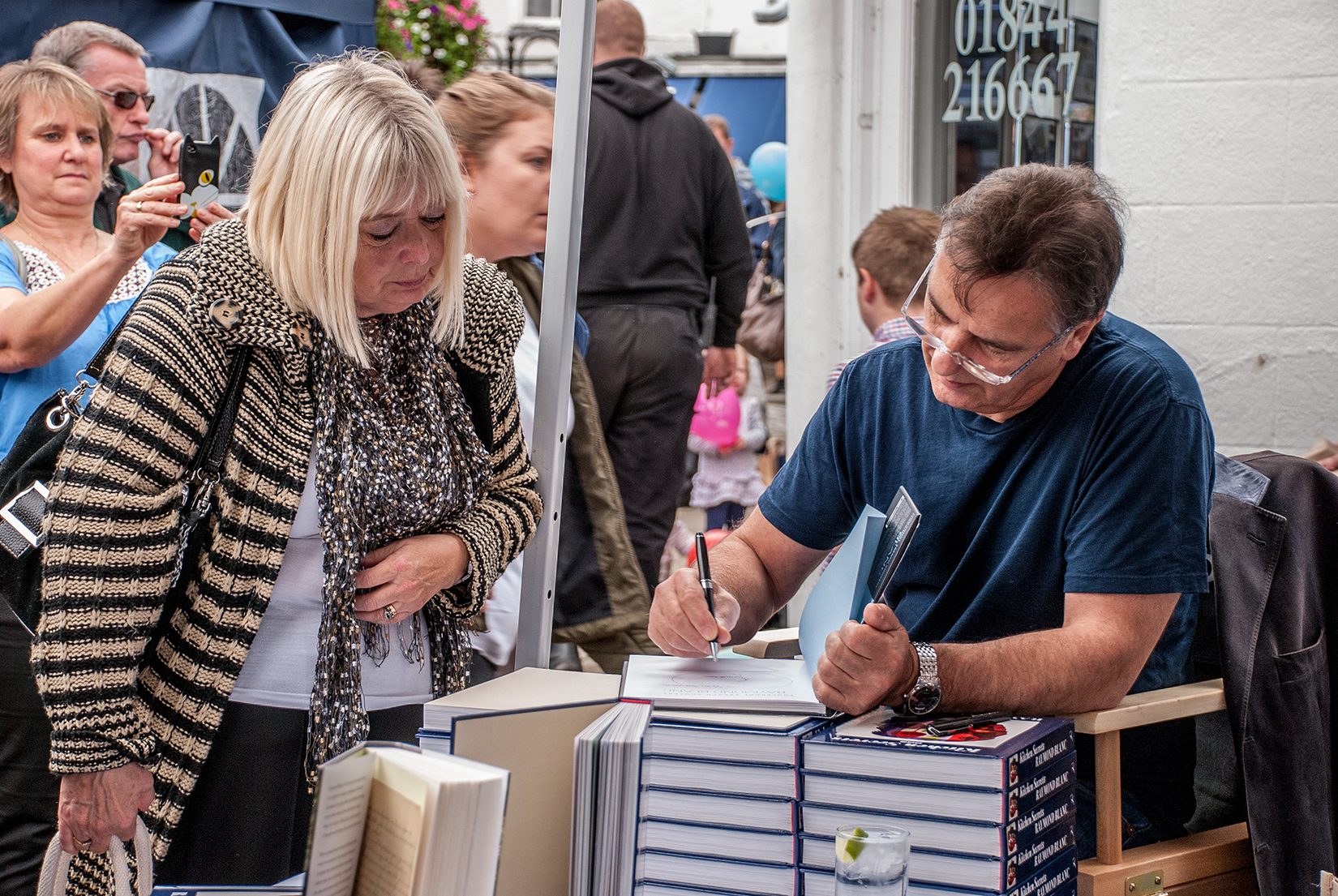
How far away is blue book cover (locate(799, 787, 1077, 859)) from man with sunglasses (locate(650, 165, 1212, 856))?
0.83ft

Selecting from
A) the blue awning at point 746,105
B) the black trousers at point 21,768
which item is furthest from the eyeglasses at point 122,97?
the blue awning at point 746,105

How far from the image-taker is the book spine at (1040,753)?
3.86 ft

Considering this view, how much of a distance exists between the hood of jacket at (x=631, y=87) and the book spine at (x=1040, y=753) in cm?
297

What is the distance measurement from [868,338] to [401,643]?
280cm

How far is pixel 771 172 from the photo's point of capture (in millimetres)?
7848

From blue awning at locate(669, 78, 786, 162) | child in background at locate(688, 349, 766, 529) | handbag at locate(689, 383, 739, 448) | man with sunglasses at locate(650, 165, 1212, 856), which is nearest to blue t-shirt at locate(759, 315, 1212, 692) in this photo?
man with sunglasses at locate(650, 165, 1212, 856)

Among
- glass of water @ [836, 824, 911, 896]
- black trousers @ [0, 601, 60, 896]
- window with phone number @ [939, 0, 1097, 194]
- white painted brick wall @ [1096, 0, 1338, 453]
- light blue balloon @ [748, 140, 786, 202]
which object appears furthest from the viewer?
light blue balloon @ [748, 140, 786, 202]

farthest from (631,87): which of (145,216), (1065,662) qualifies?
(1065,662)

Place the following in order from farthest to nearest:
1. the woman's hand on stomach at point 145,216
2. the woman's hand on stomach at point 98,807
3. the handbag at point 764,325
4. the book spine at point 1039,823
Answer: the handbag at point 764,325
the woman's hand on stomach at point 145,216
the woman's hand on stomach at point 98,807
the book spine at point 1039,823

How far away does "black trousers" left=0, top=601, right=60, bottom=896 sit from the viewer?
82.2 inches

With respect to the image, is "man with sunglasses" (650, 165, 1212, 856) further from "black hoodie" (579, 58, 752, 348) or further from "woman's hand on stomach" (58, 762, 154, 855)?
"black hoodie" (579, 58, 752, 348)

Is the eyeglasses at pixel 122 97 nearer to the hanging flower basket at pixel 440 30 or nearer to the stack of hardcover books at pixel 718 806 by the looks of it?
the stack of hardcover books at pixel 718 806

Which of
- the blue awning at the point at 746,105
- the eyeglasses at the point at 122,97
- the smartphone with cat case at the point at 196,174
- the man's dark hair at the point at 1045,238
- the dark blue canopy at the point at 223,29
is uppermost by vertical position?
the blue awning at the point at 746,105

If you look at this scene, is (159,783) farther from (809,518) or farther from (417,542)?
(809,518)
